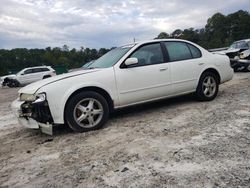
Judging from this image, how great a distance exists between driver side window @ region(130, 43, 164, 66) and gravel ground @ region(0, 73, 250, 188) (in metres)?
1.05

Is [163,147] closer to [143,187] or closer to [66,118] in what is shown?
[143,187]

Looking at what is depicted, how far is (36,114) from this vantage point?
16.5 feet

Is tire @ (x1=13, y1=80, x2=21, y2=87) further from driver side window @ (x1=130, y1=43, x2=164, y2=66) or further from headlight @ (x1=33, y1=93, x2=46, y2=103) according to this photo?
headlight @ (x1=33, y1=93, x2=46, y2=103)

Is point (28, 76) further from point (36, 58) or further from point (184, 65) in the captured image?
point (36, 58)

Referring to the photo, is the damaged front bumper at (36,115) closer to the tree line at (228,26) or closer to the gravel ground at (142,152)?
the gravel ground at (142,152)

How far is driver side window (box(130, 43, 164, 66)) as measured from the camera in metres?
6.05

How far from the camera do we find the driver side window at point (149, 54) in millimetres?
6048

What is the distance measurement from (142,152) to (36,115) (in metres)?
2.02

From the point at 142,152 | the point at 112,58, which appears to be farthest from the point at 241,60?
the point at 142,152

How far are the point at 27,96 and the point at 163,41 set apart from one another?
9.86 feet

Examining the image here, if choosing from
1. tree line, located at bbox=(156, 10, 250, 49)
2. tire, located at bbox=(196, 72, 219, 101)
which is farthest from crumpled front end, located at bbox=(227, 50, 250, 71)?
tree line, located at bbox=(156, 10, 250, 49)

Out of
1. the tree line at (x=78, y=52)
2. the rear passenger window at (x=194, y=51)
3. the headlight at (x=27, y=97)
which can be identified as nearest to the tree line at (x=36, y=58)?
the tree line at (x=78, y=52)

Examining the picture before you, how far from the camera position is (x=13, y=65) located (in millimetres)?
59719

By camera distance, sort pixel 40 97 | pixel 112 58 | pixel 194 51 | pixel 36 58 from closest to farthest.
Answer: pixel 40 97 < pixel 112 58 < pixel 194 51 < pixel 36 58
